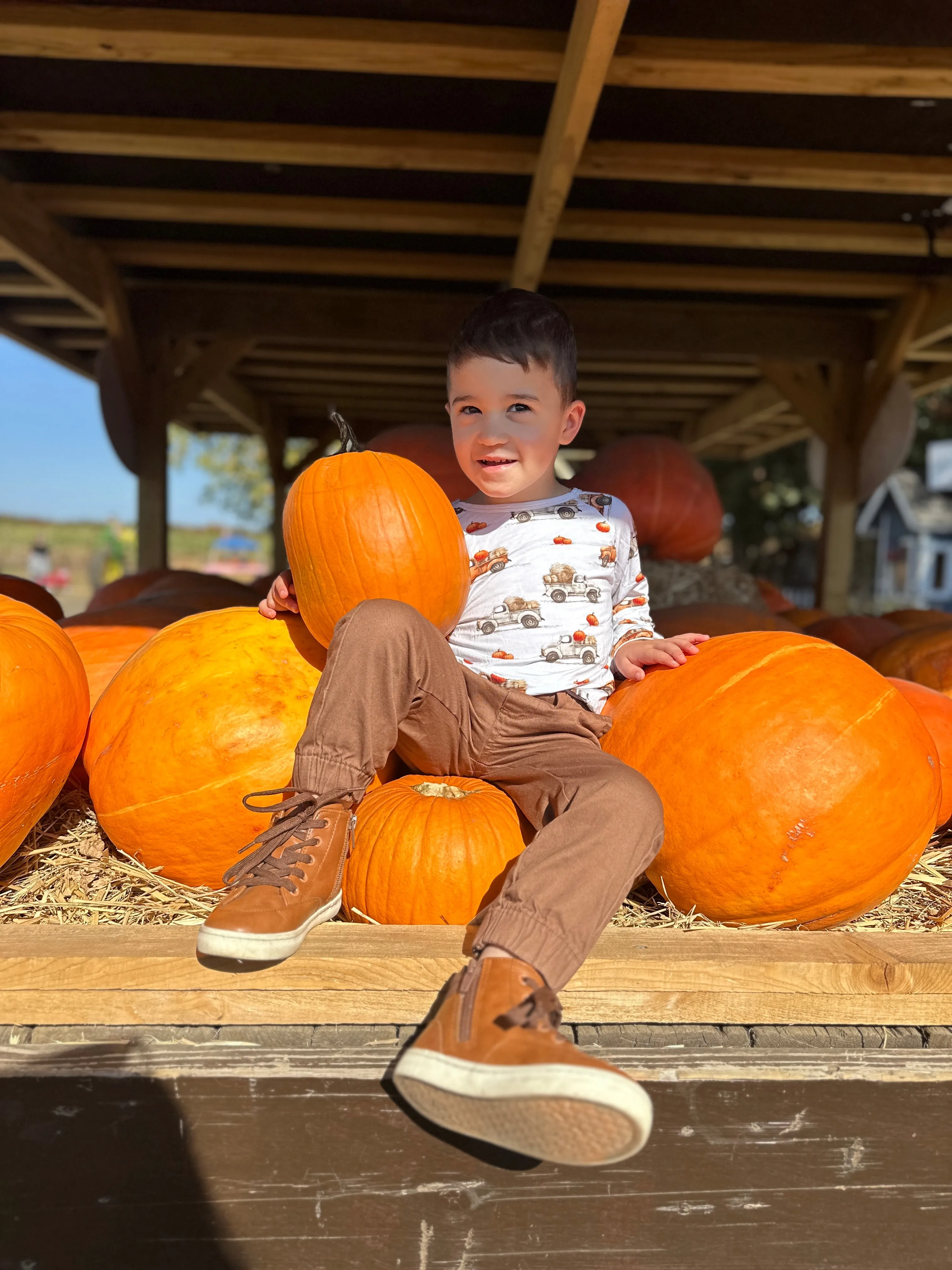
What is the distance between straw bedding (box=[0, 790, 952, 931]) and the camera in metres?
1.60

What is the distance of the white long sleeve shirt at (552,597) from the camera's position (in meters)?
1.86

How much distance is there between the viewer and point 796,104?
9.89ft

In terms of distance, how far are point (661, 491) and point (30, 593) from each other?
7.14 ft

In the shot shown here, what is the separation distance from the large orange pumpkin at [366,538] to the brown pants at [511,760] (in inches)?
3.9

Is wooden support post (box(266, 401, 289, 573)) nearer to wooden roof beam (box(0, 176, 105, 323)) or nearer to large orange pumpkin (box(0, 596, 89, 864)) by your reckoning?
wooden roof beam (box(0, 176, 105, 323))

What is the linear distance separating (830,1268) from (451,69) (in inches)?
109

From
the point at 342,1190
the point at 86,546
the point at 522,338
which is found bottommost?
the point at 86,546

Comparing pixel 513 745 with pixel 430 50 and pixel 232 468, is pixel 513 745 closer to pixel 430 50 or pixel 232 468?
pixel 430 50

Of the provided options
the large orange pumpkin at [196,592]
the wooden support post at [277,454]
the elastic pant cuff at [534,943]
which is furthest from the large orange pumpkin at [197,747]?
the wooden support post at [277,454]

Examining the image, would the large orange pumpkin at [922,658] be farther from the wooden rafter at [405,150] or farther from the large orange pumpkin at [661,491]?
the wooden rafter at [405,150]

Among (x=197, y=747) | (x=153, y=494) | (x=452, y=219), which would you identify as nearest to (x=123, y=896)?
(x=197, y=747)

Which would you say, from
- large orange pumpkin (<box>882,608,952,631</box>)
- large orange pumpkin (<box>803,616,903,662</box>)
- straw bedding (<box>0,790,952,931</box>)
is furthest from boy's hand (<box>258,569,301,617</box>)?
large orange pumpkin (<box>882,608,952,631</box>)

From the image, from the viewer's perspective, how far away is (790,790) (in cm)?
154

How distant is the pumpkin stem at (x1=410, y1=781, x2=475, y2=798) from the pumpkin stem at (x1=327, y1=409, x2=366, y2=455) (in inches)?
24.3
